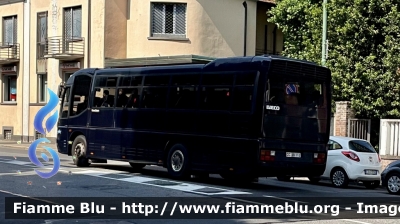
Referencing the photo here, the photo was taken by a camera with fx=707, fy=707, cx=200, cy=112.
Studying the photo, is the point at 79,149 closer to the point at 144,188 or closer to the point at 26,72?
the point at 144,188

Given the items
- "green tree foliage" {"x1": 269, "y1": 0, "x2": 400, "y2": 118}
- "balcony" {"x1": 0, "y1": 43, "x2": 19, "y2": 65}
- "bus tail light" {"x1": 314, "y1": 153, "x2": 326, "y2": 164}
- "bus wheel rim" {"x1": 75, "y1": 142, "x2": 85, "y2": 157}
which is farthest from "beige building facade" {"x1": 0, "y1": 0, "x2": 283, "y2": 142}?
"bus tail light" {"x1": 314, "y1": 153, "x2": 326, "y2": 164}

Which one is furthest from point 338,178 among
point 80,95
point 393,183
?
point 80,95

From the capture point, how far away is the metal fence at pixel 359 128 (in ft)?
89.1

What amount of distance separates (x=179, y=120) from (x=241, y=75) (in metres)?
2.48

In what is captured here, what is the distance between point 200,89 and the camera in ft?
61.5

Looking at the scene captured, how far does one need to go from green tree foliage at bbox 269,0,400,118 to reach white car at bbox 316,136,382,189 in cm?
628

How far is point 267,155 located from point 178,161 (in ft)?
9.79

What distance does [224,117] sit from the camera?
1786cm

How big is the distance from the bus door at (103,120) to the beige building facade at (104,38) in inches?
434

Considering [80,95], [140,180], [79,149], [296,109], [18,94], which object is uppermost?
[80,95]

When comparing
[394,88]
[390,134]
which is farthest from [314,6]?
[390,134]

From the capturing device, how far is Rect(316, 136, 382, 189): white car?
2109 cm

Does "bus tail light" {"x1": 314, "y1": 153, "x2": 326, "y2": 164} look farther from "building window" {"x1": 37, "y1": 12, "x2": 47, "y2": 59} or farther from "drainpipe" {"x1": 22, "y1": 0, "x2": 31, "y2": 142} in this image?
"drainpipe" {"x1": 22, "y1": 0, "x2": 31, "y2": 142}

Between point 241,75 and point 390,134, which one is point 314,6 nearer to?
point 390,134
